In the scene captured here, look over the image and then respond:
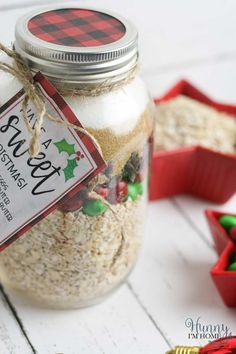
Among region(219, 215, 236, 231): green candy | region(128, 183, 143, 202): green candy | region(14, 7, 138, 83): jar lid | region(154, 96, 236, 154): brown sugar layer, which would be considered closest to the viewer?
region(14, 7, 138, 83): jar lid

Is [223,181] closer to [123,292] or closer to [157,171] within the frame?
[157,171]

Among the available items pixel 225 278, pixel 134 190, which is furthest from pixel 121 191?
pixel 225 278

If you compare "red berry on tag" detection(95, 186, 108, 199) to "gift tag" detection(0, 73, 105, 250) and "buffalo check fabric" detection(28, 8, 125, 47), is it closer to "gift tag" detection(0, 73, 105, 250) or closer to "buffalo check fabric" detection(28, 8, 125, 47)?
"gift tag" detection(0, 73, 105, 250)

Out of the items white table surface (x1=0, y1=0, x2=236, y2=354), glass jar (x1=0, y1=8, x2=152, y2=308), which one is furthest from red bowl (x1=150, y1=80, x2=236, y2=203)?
glass jar (x1=0, y1=8, x2=152, y2=308)

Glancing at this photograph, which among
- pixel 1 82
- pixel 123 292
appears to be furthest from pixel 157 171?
pixel 1 82

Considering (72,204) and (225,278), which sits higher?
(72,204)

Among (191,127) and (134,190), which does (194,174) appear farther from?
(134,190)
